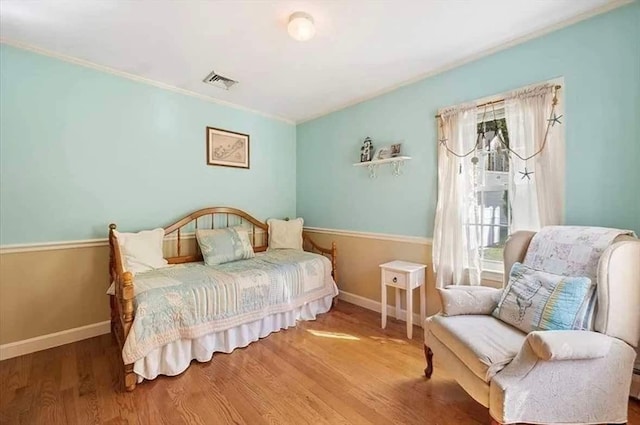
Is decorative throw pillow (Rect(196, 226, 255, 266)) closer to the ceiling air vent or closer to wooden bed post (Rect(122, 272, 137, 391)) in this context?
wooden bed post (Rect(122, 272, 137, 391))

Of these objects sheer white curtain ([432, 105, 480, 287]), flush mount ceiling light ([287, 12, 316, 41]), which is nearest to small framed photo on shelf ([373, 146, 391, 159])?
sheer white curtain ([432, 105, 480, 287])

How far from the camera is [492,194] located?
2326mm

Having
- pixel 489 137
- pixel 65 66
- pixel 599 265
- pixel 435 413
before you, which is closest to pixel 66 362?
pixel 65 66

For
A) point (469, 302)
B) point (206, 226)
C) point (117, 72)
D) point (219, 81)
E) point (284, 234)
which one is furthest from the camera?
point (284, 234)

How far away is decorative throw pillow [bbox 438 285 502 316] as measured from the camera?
178 cm

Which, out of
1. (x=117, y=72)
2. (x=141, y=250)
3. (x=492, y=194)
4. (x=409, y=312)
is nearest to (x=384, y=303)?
(x=409, y=312)

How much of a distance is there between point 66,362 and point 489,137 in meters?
3.74

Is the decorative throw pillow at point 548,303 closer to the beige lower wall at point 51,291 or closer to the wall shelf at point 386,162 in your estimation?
the wall shelf at point 386,162

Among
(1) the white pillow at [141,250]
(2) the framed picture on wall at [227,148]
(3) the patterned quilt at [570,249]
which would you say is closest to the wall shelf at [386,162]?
(3) the patterned quilt at [570,249]

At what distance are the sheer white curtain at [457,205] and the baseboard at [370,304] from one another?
521mm

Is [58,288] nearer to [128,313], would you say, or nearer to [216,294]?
[128,313]

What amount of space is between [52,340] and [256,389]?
1877 mm

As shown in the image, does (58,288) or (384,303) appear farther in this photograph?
(384,303)

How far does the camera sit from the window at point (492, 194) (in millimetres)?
2258
